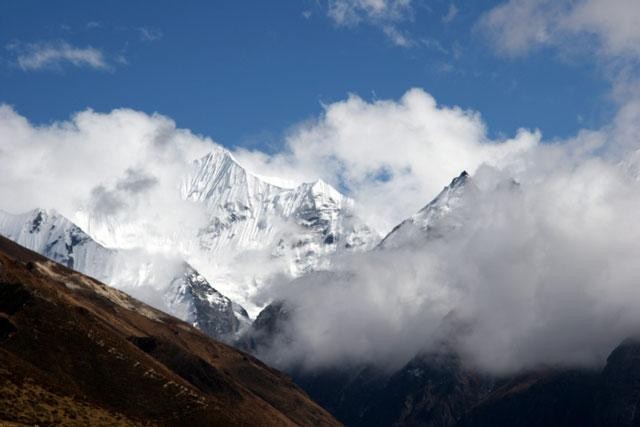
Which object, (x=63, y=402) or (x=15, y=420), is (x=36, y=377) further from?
(x=15, y=420)

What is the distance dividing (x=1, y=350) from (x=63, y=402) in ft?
89.7

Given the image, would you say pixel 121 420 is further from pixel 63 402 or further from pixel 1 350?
pixel 1 350

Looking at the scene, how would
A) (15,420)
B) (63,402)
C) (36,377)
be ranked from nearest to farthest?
(15,420), (63,402), (36,377)

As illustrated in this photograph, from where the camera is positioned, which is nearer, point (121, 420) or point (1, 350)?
point (121, 420)

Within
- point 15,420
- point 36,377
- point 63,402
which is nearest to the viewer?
point 15,420

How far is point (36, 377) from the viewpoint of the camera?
17912 centimetres

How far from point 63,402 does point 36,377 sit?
17.4m

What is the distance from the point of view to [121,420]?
170250mm

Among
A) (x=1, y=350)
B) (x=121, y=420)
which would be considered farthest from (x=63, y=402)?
(x=1, y=350)

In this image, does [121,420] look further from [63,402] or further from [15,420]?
[15,420]

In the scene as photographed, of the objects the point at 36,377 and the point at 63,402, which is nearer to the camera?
the point at 63,402

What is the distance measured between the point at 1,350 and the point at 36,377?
10865 millimetres

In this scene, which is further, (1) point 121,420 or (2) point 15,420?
(1) point 121,420

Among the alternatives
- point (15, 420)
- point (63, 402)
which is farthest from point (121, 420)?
point (15, 420)
